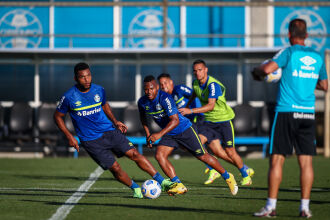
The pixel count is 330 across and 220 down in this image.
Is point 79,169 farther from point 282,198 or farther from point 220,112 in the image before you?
point 282,198

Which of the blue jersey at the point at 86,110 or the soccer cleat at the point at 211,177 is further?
the soccer cleat at the point at 211,177

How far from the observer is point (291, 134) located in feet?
23.2

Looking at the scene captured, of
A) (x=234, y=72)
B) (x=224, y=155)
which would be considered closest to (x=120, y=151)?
(x=224, y=155)

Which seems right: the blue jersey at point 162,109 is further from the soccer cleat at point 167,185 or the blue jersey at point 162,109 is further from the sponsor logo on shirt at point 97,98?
the soccer cleat at point 167,185

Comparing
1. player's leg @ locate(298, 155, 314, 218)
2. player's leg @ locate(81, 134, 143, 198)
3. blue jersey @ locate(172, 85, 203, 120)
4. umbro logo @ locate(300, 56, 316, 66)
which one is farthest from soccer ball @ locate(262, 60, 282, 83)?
blue jersey @ locate(172, 85, 203, 120)

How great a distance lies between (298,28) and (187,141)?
3.51 metres

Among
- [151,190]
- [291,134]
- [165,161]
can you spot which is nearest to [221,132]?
[165,161]

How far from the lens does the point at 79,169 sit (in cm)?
1595

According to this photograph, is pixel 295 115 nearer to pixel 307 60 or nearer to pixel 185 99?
pixel 307 60

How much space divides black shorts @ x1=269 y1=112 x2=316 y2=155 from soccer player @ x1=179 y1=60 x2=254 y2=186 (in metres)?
3.92

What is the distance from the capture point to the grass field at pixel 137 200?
25.1 feet

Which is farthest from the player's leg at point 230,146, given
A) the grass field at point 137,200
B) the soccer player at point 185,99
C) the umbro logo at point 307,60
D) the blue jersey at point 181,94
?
the umbro logo at point 307,60

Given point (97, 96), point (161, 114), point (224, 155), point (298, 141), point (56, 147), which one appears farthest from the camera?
point (56, 147)

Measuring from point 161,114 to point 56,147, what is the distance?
12.2 m
